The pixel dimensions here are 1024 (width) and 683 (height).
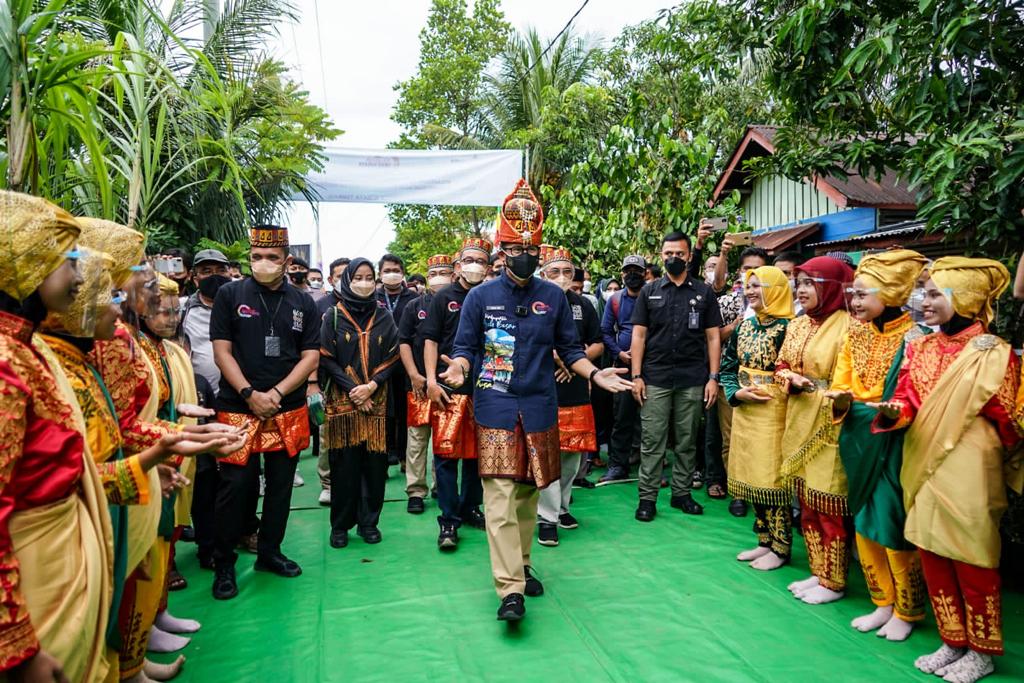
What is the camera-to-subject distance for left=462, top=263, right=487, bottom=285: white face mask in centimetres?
505

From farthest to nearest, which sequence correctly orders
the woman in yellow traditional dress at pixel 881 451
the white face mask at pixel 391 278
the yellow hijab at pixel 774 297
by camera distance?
1. the white face mask at pixel 391 278
2. the yellow hijab at pixel 774 297
3. the woman in yellow traditional dress at pixel 881 451

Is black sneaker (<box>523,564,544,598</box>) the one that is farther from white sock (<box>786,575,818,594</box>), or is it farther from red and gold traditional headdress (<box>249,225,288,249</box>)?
red and gold traditional headdress (<box>249,225,288,249</box>)

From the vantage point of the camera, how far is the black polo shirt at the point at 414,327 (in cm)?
542

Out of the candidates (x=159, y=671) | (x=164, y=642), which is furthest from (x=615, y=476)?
(x=159, y=671)

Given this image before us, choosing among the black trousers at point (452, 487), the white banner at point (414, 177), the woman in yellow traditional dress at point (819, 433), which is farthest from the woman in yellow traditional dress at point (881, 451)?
the white banner at point (414, 177)

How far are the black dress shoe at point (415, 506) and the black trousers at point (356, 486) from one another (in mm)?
508

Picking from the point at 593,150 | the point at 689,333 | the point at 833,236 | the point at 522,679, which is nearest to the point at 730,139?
the point at 833,236

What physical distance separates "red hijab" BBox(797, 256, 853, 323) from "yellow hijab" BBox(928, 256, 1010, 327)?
Result: 77cm

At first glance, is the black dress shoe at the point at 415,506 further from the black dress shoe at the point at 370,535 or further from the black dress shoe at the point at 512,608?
the black dress shoe at the point at 512,608

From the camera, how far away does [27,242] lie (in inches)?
68.1

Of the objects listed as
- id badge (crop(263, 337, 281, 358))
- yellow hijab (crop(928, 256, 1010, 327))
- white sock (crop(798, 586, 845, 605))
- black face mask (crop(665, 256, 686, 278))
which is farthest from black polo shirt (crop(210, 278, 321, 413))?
yellow hijab (crop(928, 256, 1010, 327))

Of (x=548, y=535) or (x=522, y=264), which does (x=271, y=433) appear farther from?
(x=548, y=535)

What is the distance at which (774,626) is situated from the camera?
348 centimetres

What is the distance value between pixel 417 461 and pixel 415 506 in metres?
0.33
